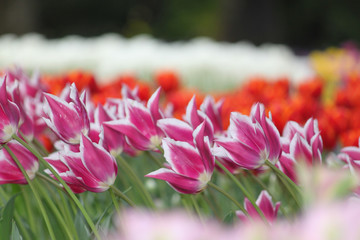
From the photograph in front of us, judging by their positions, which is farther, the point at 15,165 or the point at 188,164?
the point at 15,165

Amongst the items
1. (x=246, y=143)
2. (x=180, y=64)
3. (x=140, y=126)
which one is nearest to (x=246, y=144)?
(x=246, y=143)

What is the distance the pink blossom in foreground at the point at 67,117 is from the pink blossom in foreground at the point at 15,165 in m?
0.10

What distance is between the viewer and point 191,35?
2080 cm

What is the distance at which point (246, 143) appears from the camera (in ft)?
3.34

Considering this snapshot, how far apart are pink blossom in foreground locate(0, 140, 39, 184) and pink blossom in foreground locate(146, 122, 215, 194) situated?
28 cm

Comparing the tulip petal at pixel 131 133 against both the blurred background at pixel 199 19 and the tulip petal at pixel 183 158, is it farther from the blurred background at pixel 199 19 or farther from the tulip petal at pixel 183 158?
the blurred background at pixel 199 19

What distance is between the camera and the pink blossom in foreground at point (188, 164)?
1.00 m

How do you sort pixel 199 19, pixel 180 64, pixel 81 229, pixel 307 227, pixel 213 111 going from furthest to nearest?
pixel 199 19 → pixel 180 64 → pixel 213 111 → pixel 81 229 → pixel 307 227

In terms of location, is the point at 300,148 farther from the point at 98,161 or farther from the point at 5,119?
the point at 5,119

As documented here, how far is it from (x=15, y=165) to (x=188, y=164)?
348mm

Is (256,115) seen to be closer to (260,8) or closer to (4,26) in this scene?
(260,8)

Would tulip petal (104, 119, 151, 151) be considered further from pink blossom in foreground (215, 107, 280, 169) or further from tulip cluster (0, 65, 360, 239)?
pink blossom in foreground (215, 107, 280, 169)

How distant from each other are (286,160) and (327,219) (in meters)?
0.67

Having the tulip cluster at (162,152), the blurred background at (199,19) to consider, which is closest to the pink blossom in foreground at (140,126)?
the tulip cluster at (162,152)
